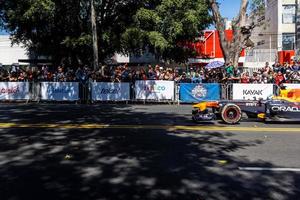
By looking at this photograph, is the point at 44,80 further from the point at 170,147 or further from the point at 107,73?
the point at 170,147

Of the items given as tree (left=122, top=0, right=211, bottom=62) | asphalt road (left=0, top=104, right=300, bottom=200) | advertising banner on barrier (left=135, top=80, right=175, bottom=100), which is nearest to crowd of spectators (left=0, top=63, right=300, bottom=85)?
advertising banner on barrier (left=135, top=80, right=175, bottom=100)

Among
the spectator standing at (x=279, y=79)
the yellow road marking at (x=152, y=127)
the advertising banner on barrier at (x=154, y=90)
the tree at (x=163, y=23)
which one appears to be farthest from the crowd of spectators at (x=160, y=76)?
the yellow road marking at (x=152, y=127)

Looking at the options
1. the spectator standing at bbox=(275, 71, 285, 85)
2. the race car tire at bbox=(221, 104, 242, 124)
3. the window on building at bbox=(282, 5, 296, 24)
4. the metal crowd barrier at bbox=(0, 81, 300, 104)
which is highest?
the window on building at bbox=(282, 5, 296, 24)

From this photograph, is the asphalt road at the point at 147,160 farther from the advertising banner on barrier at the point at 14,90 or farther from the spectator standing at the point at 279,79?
the spectator standing at the point at 279,79

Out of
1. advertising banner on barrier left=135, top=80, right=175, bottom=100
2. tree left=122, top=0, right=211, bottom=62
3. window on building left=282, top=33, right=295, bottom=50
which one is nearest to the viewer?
advertising banner on barrier left=135, top=80, right=175, bottom=100

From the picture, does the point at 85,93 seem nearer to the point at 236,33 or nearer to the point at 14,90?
Result: the point at 14,90

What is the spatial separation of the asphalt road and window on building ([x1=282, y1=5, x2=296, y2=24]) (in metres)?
43.8

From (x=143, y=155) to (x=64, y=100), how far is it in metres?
14.6

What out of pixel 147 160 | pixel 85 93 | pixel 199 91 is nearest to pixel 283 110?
pixel 147 160

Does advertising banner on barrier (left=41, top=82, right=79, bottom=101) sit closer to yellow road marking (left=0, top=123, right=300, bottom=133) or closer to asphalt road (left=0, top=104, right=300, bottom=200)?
asphalt road (left=0, top=104, right=300, bottom=200)

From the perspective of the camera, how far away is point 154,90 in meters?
23.9

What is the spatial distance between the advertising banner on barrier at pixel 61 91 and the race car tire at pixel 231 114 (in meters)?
10.5

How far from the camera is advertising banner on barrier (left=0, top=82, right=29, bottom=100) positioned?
24.1 m

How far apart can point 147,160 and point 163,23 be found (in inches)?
1026
